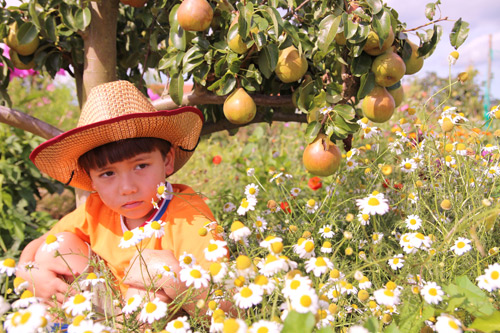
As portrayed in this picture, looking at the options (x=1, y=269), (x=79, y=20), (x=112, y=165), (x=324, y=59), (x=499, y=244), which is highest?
(x=79, y=20)

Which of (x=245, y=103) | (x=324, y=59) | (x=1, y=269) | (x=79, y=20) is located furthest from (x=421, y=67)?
(x=1, y=269)

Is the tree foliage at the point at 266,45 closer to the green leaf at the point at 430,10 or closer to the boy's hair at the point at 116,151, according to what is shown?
the green leaf at the point at 430,10

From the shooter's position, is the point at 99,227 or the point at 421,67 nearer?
the point at 421,67

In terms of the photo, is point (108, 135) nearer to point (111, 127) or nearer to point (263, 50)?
point (111, 127)

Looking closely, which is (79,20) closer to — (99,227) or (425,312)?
(99,227)

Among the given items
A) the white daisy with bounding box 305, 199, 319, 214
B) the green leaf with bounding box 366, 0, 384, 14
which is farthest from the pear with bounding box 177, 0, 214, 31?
the white daisy with bounding box 305, 199, 319, 214

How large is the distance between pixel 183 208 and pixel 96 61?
65 centimetres

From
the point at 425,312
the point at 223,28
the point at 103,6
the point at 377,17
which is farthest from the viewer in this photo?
the point at 103,6

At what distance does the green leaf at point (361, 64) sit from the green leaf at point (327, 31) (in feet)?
0.54

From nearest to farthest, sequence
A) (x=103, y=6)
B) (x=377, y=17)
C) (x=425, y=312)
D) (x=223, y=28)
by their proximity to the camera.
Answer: (x=425, y=312) → (x=377, y=17) → (x=223, y=28) → (x=103, y=6)

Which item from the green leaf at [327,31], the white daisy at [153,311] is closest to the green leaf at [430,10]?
the green leaf at [327,31]

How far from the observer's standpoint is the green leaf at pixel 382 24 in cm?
106

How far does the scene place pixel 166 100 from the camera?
1.58 m

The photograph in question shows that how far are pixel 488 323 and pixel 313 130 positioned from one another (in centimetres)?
64
